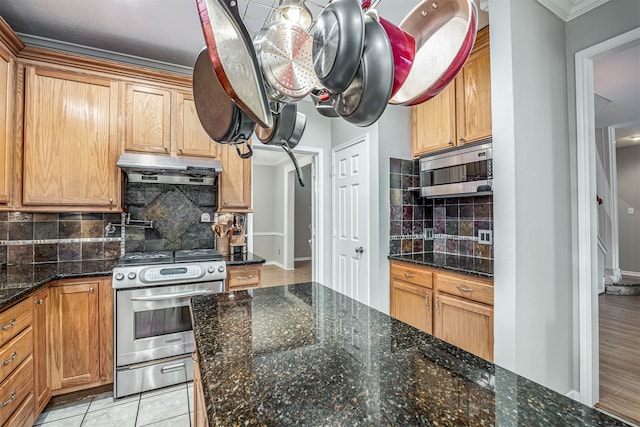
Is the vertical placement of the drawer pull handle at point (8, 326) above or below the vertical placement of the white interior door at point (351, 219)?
below

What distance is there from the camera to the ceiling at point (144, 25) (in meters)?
1.94

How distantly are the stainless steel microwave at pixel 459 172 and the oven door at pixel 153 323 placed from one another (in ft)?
6.74

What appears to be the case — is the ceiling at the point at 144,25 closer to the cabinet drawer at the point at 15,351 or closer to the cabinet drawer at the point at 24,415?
the cabinet drawer at the point at 15,351

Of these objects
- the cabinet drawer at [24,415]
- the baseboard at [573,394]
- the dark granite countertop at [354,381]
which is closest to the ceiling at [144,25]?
the dark granite countertop at [354,381]

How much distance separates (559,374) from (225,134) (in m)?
2.37

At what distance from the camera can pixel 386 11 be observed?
2018 millimetres

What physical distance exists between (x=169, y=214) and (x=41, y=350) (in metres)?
1.27

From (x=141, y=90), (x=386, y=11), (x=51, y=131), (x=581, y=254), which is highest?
(x=386, y=11)

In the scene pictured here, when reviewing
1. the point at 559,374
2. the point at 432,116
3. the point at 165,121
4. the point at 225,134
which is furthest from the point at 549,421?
the point at 165,121

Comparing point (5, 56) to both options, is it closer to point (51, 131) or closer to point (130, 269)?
point (51, 131)

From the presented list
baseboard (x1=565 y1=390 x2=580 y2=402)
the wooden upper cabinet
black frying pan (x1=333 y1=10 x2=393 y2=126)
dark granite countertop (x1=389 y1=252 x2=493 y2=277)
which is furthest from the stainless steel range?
baseboard (x1=565 y1=390 x2=580 y2=402)

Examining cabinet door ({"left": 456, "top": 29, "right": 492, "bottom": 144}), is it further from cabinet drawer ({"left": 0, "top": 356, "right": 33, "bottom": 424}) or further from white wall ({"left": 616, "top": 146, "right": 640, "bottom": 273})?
white wall ({"left": 616, "top": 146, "right": 640, "bottom": 273})

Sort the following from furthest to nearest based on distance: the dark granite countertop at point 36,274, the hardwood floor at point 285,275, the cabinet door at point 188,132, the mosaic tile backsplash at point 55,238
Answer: the hardwood floor at point 285,275, the cabinet door at point 188,132, the mosaic tile backsplash at point 55,238, the dark granite countertop at point 36,274

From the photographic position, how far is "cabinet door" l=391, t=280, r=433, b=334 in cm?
238
